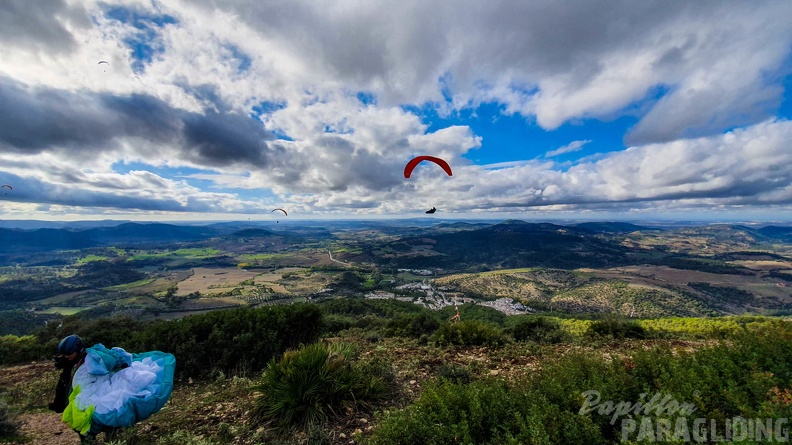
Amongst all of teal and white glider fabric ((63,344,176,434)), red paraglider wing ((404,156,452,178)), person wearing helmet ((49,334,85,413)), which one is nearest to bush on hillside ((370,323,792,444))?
teal and white glider fabric ((63,344,176,434))

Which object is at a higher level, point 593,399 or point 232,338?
point 593,399

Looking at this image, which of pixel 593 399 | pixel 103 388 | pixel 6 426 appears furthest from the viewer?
Result: pixel 6 426

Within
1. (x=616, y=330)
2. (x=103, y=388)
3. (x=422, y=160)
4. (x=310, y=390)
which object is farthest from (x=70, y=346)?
(x=616, y=330)

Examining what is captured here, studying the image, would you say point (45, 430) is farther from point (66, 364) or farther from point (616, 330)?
point (616, 330)

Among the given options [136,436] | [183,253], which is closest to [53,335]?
[136,436]

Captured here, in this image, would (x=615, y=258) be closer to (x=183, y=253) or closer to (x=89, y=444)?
(x=89, y=444)

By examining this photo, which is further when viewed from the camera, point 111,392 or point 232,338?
point 232,338

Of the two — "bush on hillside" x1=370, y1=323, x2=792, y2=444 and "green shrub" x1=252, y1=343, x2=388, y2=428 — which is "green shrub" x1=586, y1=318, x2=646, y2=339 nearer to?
"bush on hillside" x1=370, y1=323, x2=792, y2=444
